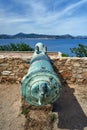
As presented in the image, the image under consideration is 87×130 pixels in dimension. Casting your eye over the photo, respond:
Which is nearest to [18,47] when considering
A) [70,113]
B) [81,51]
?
[81,51]

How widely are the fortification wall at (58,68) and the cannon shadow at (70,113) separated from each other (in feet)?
2.32

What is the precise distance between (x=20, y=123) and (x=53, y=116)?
75cm

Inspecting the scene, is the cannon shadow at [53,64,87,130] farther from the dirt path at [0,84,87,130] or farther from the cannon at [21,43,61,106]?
the cannon at [21,43,61,106]

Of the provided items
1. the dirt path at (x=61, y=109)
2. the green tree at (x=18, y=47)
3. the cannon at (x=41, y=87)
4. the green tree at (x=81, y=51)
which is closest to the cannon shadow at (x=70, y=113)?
the dirt path at (x=61, y=109)

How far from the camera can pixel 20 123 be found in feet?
18.3

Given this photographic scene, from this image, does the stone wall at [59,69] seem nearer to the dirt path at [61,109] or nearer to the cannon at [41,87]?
the dirt path at [61,109]

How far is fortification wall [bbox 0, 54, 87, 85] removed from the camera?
8.16m

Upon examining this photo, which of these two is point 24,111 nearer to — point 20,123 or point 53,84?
point 20,123

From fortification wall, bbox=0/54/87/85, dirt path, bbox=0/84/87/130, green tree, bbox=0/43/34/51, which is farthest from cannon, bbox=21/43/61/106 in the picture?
green tree, bbox=0/43/34/51

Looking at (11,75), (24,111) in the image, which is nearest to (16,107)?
(24,111)

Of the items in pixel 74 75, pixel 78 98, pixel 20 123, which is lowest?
pixel 20 123

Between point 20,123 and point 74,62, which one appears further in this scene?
point 74,62

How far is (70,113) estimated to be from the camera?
6172 mm

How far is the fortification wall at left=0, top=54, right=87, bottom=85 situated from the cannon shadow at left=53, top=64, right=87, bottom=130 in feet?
2.32
